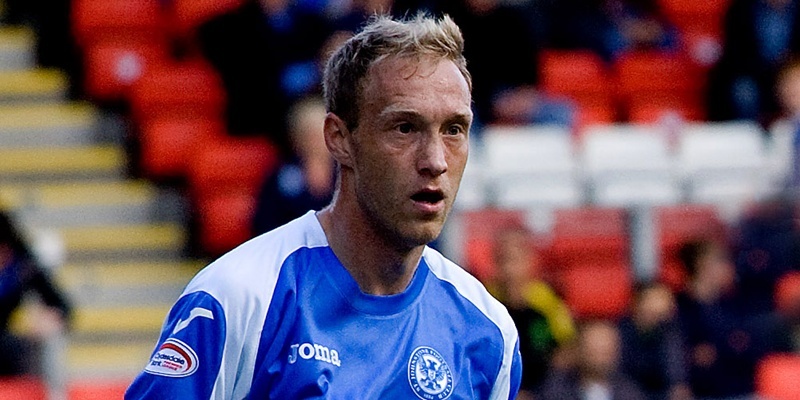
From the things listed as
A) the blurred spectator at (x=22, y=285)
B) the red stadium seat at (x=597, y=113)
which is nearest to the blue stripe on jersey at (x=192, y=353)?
the blurred spectator at (x=22, y=285)

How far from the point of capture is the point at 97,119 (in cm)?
950

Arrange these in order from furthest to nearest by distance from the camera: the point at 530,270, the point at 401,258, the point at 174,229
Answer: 1. the point at 174,229
2. the point at 530,270
3. the point at 401,258

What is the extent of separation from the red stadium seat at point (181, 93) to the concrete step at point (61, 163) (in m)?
0.38

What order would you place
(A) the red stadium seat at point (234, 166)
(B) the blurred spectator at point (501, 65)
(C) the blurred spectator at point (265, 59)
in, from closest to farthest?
(C) the blurred spectator at point (265, 59) → (A) the red stadium seat at point (234, 166) → (B) the blurred spectator at point (501, 65)

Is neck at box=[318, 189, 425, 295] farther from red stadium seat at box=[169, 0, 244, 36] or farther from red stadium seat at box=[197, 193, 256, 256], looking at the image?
red stadium seat at box=[169, 0, 244, 36]

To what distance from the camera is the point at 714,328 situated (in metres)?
7.53

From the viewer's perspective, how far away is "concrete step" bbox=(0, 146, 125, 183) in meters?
9.21

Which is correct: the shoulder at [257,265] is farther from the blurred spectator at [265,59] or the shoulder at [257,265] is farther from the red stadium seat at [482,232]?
the blurred spectator at [265,59]

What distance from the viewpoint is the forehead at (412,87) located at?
322cm

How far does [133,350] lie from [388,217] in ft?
17.5

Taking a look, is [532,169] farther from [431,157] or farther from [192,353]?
[192,353]

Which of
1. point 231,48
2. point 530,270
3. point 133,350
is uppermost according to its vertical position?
point 231,48

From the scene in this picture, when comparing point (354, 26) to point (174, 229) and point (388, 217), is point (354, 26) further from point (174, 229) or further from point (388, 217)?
point (388, 217)

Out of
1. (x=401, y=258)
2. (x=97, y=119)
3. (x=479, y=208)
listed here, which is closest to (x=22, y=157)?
(x=97, y=119)
